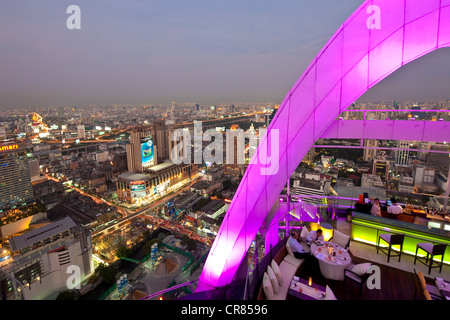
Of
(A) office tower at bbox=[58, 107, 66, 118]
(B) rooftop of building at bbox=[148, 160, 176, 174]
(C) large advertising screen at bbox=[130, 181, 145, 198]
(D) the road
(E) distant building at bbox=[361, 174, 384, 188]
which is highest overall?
(A) office tower at bbox=[58, 107, 66, 118]

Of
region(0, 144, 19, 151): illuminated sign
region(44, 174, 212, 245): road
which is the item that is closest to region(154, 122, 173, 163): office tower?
region(44, 174, 212, 245): road

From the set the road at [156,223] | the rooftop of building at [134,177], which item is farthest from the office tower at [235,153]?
the rooftop of building at [134,177]

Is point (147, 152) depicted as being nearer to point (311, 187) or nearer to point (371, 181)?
point (311, 187)

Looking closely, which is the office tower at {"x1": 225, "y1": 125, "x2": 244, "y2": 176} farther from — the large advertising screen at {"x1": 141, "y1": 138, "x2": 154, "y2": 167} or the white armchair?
the white armchair

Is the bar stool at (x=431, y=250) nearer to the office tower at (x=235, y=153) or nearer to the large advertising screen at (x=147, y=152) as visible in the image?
the office tower at (x=235, y=153)

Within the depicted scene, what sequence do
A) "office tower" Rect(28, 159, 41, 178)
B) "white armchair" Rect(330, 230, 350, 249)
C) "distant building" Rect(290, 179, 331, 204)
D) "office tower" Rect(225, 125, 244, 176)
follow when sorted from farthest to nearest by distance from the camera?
"office tower" Rect(225, 125, 244, 176), "office tower" Rect(28, 159, 41, 178), "distant building" Rect(290, 179, 331, 204), "white armchair" Rect(330, 230, 350, 249)

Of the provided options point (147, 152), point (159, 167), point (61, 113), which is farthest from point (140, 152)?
point (61, 113)
